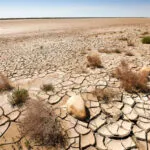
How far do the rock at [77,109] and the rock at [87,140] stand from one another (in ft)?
1.42

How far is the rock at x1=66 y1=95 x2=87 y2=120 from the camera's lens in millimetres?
3653

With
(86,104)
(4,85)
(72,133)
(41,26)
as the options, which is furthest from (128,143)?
(41,26)

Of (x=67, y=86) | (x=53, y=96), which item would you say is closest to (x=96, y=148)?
(x=53, y=96)

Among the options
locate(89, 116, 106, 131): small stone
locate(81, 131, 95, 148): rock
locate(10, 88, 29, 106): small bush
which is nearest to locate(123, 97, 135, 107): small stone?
locate(89, 116, 106, 131): small stone

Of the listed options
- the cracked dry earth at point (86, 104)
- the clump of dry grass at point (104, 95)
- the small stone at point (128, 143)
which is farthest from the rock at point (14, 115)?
the small stone at point (128, 143)

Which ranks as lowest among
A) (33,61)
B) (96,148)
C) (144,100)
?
(96,148)

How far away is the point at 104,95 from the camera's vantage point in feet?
14.4

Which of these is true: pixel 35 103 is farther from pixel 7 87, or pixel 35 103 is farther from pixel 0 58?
pixel 0 58

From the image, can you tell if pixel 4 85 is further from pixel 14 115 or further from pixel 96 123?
pixel 96 123

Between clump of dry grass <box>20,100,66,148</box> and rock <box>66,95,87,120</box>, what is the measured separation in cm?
39

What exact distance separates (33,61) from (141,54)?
4972 mm

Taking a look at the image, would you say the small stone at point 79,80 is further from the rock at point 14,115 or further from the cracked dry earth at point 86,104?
the rock at point 14,115

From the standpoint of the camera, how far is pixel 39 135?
3148 mm

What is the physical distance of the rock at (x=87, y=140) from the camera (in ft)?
10.2
